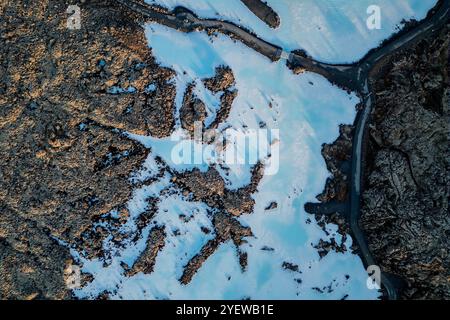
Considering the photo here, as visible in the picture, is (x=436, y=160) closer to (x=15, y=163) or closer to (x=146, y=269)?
(x=146, y=269)

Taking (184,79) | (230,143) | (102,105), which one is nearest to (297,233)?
(230,143)

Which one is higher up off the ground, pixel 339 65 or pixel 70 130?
pixel 339 65

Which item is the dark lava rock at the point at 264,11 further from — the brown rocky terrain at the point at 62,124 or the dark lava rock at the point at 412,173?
the dark lava rock at the point at 412,173

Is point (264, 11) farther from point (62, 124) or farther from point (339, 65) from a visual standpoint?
point (62, 124)

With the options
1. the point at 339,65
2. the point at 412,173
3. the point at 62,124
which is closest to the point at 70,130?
the point at 62,124

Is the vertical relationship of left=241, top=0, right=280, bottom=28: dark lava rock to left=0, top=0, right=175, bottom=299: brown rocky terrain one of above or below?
above

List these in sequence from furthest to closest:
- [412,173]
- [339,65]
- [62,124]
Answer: [339,65]
[412,173]
[62,124]

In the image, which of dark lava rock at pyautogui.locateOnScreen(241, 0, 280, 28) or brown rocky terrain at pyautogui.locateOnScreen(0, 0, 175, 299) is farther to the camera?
dark lava rock at pyautogui.locateOnScreen(241, 0, 280, 28)

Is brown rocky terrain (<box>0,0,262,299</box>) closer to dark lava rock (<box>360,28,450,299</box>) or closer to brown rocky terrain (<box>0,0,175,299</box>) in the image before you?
brown rocky terrain (<box>0,0,175,299</box>)

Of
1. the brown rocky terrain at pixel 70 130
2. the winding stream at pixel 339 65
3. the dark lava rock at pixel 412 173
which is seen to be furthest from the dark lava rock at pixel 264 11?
the dark lava rock at pixel 412 173

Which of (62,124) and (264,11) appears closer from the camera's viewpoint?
(62,124)

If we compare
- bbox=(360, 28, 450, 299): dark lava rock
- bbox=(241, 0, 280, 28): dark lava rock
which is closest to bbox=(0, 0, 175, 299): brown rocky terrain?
bbox=(241, 0, 280, 28): dark lava rock
